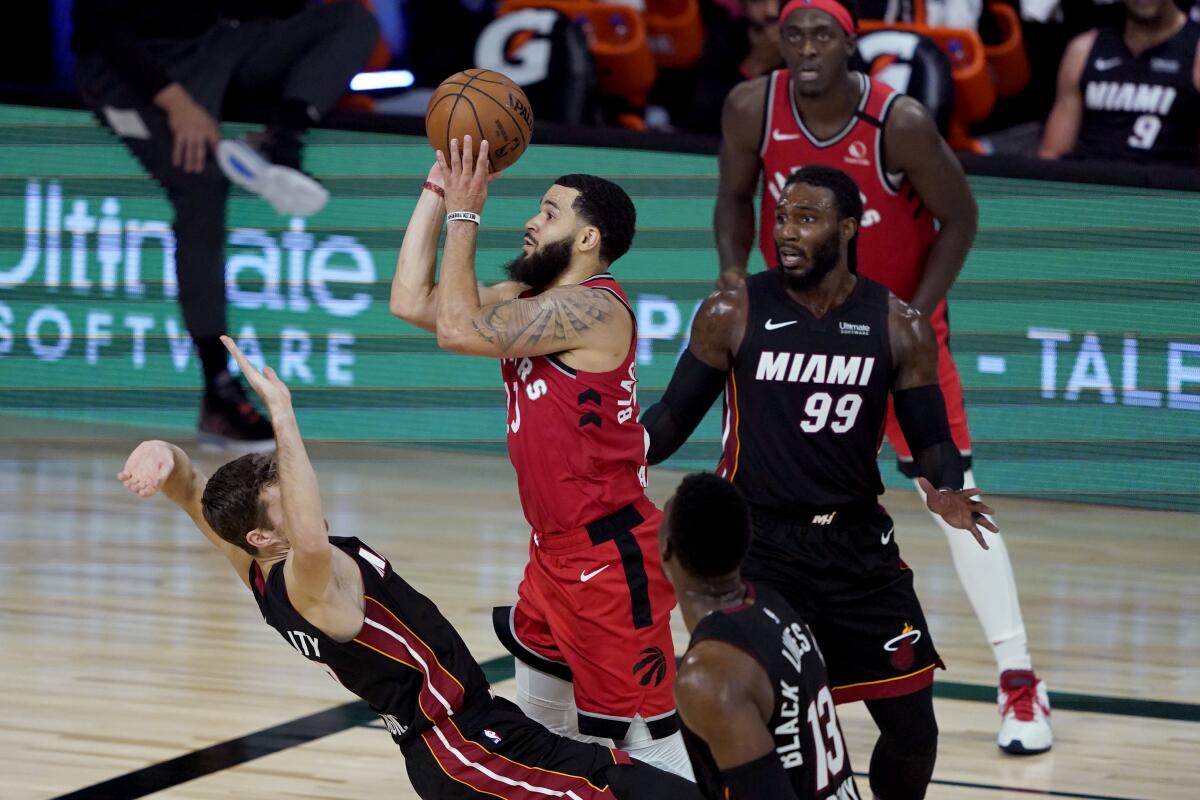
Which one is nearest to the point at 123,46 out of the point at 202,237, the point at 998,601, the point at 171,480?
the point at 202,237

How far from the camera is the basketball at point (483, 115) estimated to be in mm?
4586

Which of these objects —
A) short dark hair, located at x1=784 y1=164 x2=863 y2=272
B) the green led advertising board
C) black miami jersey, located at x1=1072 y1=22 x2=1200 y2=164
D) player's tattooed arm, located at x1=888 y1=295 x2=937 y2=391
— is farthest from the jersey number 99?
black miami jersey, located at x1=1072 y1=22 x2=1200 y2=164

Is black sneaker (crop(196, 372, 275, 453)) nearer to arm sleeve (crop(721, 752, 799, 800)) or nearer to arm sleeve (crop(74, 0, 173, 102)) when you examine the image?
arm sleeve (crop(74, 0, 173, 102))

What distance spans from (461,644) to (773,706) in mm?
1264

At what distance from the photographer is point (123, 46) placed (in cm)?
911

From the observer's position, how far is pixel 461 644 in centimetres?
432

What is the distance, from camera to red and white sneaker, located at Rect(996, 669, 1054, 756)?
5.42m

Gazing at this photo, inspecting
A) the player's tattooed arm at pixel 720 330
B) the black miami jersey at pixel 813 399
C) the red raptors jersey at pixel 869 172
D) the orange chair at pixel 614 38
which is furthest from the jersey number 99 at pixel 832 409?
the orange chair at pixel 614 38

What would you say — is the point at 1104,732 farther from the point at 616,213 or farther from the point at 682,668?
the point at 682,668

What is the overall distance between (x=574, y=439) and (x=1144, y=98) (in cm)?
522

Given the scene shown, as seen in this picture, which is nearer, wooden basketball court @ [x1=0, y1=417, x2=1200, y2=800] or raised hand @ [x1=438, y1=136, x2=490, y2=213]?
raised hand @ [x1=438, y1=136, x2=490, y2=213]

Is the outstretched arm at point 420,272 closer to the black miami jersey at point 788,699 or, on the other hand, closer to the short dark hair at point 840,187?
the short dark hair at point 840,187

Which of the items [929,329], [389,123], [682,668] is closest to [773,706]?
[682,668]

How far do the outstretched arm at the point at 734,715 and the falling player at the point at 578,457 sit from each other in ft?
3.94
